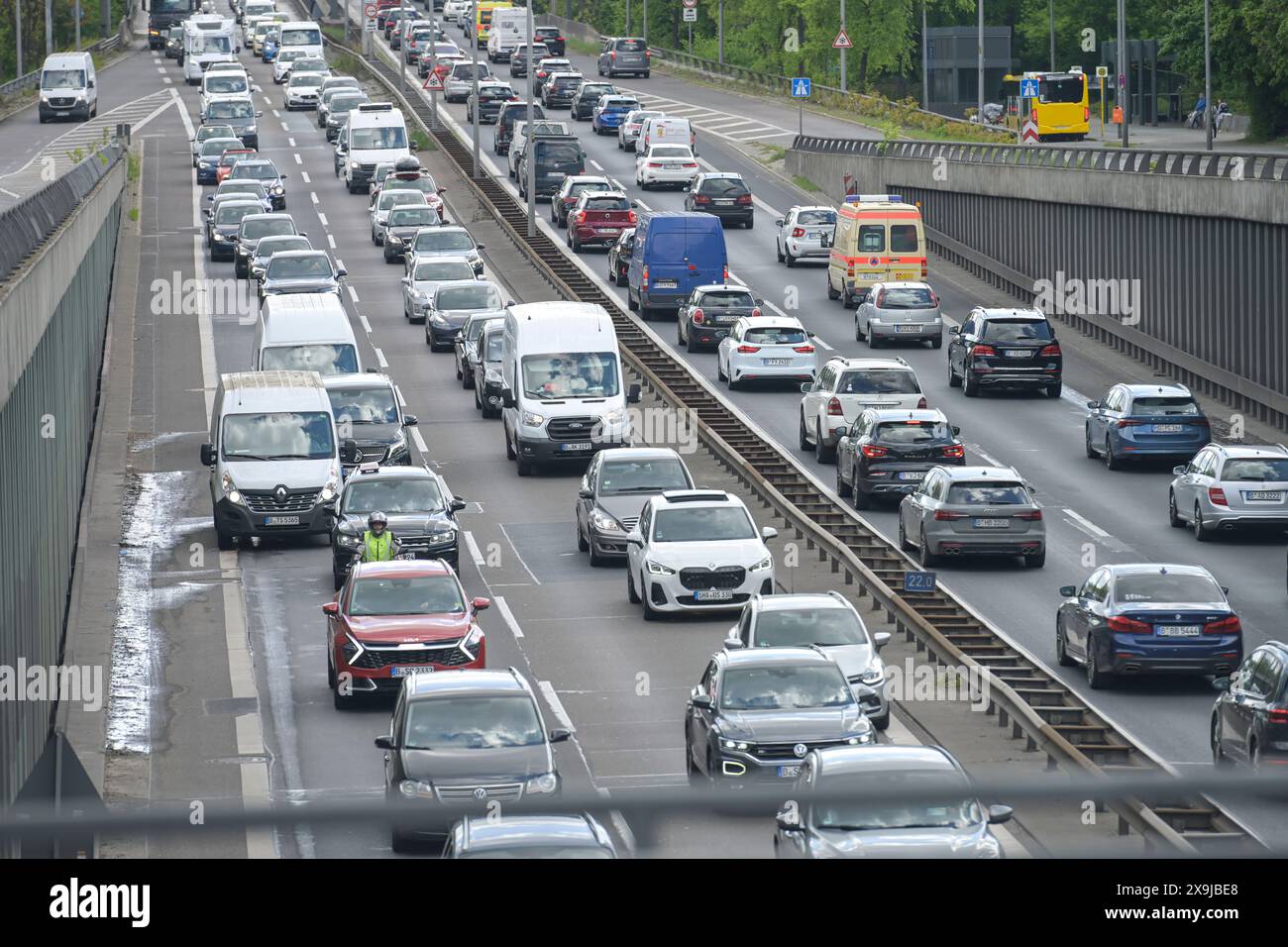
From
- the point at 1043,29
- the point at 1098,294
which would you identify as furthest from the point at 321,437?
the point at 1043,29

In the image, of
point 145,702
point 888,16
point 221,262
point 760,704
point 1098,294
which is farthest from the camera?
point 888,16

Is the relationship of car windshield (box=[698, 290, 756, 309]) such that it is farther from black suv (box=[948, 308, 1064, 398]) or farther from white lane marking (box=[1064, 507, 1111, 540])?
white lane marking (box=[1064, 507, 1111, 540])

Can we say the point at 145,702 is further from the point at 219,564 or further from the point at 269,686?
the point at 219,564

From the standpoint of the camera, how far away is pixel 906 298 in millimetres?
48531

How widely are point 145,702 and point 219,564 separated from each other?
7.68 m

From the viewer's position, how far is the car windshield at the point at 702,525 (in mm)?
28141

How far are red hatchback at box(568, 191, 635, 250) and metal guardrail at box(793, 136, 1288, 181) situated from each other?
9.60m

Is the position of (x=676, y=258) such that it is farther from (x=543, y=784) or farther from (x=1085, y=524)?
(x=543, y=784)

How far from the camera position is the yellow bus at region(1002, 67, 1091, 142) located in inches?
3391

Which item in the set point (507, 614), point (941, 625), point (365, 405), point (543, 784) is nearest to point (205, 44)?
point (365, 405)

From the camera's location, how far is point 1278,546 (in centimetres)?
3241

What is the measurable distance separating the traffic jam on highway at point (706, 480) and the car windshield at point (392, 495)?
0.04 meters

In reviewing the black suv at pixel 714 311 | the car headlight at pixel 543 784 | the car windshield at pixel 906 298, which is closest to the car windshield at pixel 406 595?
the car headlight at pixel 543 784

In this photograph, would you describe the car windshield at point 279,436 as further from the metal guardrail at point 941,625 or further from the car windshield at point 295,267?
the car windshield at point 295,267
